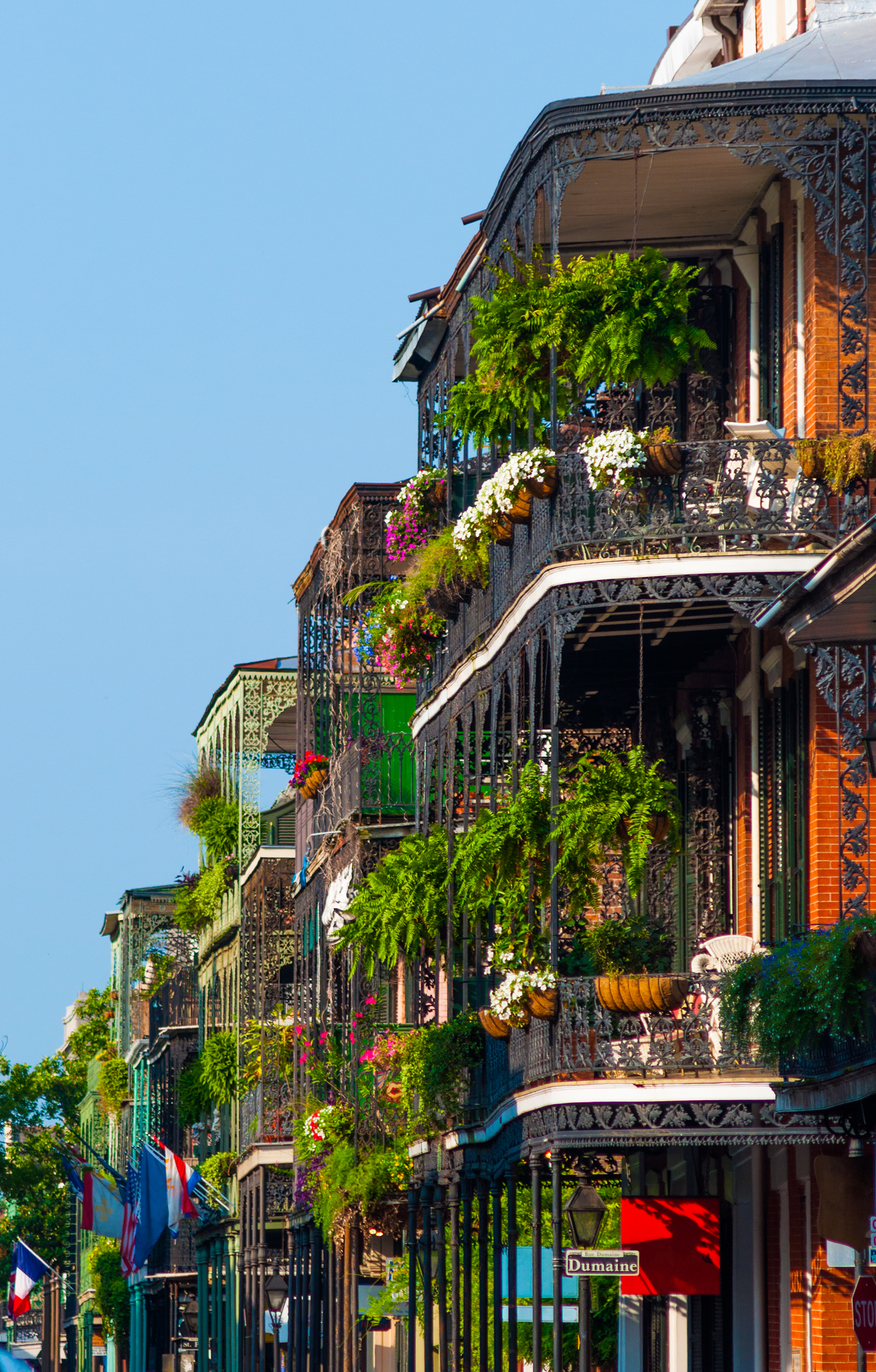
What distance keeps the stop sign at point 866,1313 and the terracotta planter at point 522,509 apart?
26.5 feet

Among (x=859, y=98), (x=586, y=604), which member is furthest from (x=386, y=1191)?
(x=859, y=98)

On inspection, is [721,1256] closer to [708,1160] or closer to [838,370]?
[708,1160]

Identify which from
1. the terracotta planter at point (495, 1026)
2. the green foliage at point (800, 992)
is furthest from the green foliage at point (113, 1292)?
the green foliage at point (800, 992)

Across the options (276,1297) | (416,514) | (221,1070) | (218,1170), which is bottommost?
(276,1297)

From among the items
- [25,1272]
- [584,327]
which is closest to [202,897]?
[25,1272]

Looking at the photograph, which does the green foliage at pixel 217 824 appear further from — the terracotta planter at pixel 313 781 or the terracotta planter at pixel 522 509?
the terracotta planter at pixel 522 509

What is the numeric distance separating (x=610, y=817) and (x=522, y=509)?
274 centimetres

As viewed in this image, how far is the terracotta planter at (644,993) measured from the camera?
707 inches

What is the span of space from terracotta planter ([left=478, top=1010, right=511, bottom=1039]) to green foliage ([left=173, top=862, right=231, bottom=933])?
89.4 feet

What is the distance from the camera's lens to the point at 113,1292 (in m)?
74.6

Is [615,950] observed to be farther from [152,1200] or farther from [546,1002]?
[152,1200]

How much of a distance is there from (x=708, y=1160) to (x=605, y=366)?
715cm

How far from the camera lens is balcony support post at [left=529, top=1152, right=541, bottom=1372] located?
60.1 feet

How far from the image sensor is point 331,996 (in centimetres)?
3375
